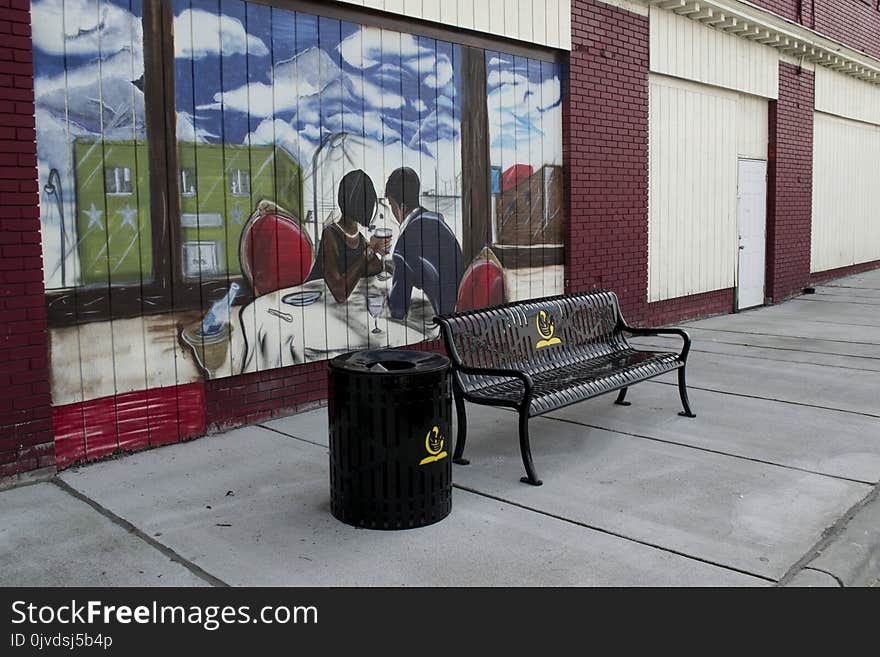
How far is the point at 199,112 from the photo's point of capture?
20.6ft

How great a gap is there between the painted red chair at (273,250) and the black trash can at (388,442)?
7.51ft

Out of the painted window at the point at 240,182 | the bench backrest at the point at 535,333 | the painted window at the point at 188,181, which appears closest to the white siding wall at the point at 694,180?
the bench backrest at the point at 535,333

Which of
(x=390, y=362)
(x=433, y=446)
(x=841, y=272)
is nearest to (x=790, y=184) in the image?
(x=841, y=272)

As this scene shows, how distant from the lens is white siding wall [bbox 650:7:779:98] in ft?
36.8

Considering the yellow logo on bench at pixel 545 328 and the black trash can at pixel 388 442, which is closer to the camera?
the black trash can at pixel 388 442

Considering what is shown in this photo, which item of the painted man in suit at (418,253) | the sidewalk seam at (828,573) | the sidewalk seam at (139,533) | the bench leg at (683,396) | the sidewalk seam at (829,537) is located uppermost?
the painted man in suit at (418,253)

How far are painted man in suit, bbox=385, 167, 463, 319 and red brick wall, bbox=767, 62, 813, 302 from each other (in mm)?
7908

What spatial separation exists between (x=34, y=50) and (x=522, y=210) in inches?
200

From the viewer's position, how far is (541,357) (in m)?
6.73

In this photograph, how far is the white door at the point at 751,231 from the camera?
1361 cm

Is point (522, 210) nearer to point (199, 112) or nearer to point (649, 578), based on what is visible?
point (199, 112)

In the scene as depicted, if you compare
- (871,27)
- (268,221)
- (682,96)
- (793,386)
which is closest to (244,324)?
(268,221)

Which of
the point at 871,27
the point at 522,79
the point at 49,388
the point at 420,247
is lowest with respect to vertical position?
the point at 49,388

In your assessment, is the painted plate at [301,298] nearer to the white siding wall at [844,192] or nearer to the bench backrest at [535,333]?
the bench backrest at [535,333]
